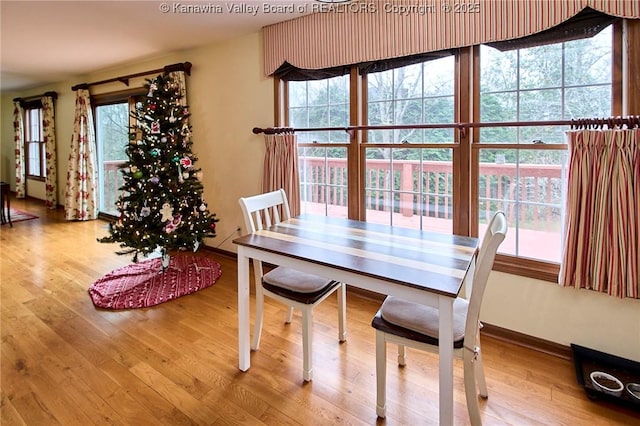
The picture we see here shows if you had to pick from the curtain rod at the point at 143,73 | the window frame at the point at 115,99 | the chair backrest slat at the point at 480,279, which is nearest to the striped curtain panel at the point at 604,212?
the chair backrest slat at the point at 480,279

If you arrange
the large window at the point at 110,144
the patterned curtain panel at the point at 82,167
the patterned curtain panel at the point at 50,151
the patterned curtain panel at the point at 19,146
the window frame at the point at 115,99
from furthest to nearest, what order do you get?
1. the patterned curtain panel at the point at 19,146
2. the patterned curtain panel at the point at 50,151
3. the patterned curtain panel at the point at 82,167
4. the large window at the point at 110,144
5. the window frame at the point at 115,99

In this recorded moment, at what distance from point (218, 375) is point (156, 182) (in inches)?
77.8

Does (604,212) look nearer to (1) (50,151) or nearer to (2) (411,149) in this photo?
(2) (411,149)

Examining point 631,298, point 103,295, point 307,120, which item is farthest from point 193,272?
point 631,298

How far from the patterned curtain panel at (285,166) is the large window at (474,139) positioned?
33 cm

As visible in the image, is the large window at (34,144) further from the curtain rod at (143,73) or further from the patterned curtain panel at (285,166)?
the patterned curtain panel at (285,166)

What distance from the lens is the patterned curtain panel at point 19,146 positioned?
25.3ft

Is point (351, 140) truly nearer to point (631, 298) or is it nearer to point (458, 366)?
point (458, 366)

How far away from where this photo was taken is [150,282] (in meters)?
3.38

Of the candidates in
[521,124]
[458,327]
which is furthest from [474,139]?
[458,327]

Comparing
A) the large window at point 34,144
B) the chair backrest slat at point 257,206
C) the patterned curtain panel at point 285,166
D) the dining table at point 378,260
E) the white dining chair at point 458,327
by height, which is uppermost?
the large window at point 34,144

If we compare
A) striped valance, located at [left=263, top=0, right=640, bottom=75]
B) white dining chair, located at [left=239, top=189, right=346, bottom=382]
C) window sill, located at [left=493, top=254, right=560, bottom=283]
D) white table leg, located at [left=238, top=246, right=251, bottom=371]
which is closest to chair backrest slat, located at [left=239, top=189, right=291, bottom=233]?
white dining chair, located at [left=239, top=189, right=346, bottom=382]

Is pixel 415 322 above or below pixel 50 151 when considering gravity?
below

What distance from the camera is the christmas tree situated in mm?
3365
